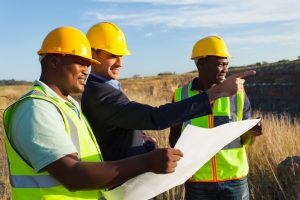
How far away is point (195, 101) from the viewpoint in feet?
6.76

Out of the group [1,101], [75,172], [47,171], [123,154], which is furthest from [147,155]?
[1,101]

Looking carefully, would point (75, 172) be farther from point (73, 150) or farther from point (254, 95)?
point (254, 95)

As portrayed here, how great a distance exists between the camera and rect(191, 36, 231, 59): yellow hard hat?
3.39 metres

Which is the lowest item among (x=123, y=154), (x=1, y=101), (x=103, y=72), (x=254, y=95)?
(x=254, y=95)

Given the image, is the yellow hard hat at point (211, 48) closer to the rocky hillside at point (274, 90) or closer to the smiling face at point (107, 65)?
the smiling face at point (107, 65)

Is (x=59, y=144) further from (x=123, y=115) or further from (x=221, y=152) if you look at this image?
(x=221, y=152)

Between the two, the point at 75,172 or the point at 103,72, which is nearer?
the point at 75,172

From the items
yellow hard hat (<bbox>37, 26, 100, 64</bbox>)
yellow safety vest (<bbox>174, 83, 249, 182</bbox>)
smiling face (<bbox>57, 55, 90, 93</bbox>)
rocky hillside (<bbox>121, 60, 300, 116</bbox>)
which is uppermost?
yellow hard hat (<bbox>37, 26, 100, 64</bbox>)

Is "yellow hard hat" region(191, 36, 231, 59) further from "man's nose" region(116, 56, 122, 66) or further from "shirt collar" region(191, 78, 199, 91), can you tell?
"man's nose" region(116, 56, 122, 66)

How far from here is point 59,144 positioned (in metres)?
1.55

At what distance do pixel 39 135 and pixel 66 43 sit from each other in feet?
1.63

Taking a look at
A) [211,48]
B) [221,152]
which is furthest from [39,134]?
[211,48]

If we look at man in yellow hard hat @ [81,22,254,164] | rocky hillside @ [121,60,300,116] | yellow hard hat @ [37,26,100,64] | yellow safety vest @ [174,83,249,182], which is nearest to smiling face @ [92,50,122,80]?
man in yellow hard hat @ [81,22,254,164]

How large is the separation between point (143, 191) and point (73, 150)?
52 centimetres
